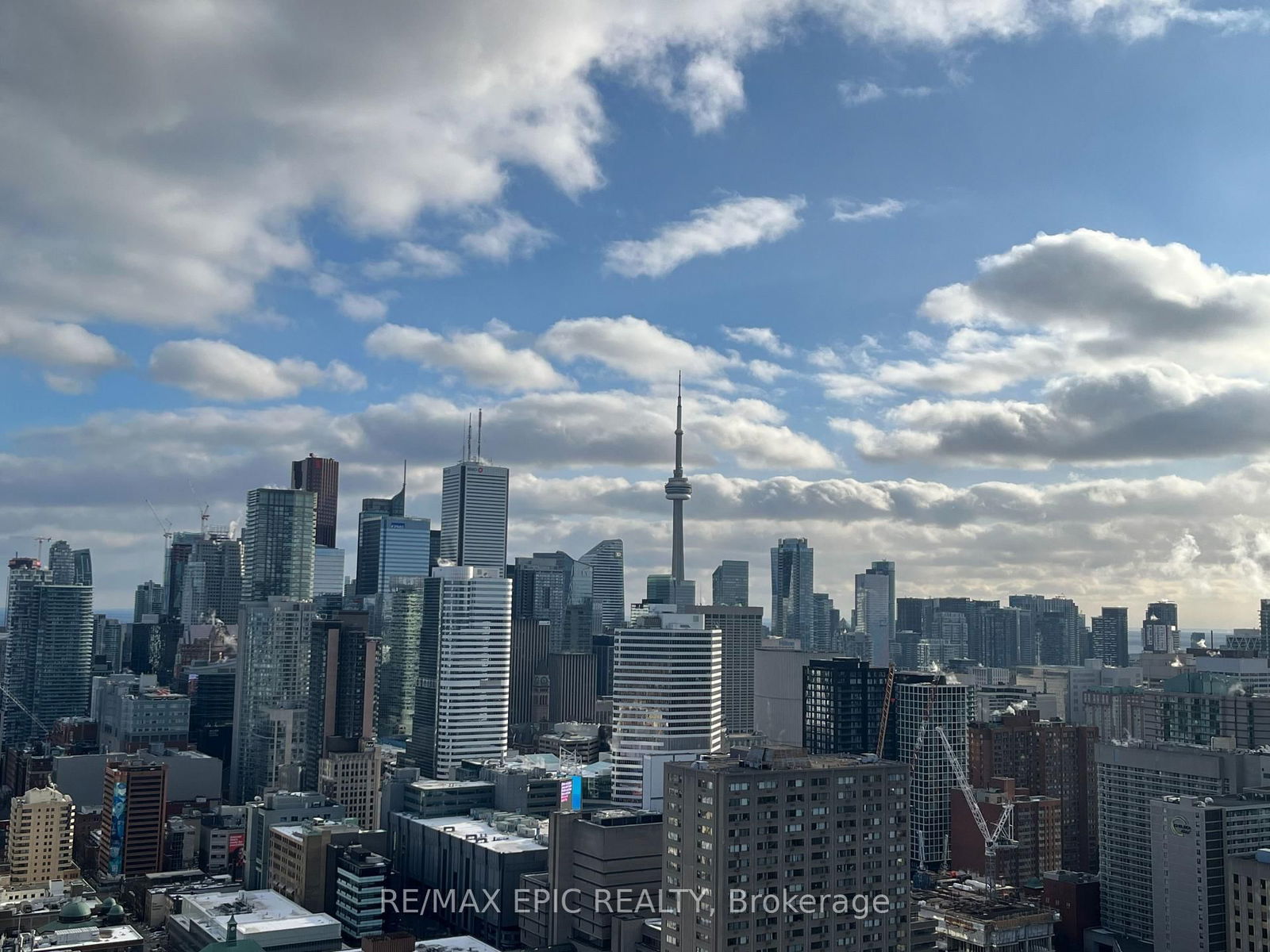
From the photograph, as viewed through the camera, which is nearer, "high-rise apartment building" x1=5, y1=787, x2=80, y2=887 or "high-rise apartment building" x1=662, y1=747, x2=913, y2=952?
"high-rise apartment building" x1=662, y1=747, x2=913, y2=952

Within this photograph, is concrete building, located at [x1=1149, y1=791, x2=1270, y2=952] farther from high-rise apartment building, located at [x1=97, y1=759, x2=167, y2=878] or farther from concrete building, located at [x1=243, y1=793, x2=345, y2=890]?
high-rise apartment building, located at [x1=97, y1=759, x2=167, y2=878]

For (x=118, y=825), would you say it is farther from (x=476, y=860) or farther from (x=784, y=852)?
(x=784, y=852)

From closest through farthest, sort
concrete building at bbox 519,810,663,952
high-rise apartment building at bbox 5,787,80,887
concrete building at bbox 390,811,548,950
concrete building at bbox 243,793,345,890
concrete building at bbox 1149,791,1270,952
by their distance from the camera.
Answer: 1. concrete building at bbox 519,810,663,952
2. concrete building at bbox 1149,791,1270,952
3. concrete building at bbox 390,811,548,950
4. concrete building at bbox 243,793,345,890
5. high-rise apartment building at bbox 5,787,80,887

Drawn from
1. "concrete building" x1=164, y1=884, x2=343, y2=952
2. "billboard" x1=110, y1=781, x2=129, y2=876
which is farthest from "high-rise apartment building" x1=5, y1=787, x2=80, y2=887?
"concrete building" x1=164, y1=884, x2=343, y2=952

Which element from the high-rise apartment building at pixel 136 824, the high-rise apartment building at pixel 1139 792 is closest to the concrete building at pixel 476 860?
the high-rise apartment building at pixel 136 824

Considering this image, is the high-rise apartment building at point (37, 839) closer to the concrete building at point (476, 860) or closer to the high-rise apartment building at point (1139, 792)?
the concrete building at point (476, 860)
